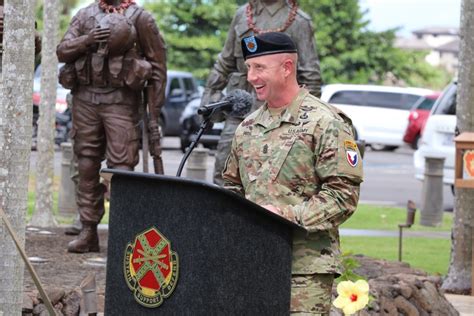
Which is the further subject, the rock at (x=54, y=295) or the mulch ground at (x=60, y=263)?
the mulch ground at (x=60, y=263)

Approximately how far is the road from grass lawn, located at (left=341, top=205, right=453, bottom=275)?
226 cm

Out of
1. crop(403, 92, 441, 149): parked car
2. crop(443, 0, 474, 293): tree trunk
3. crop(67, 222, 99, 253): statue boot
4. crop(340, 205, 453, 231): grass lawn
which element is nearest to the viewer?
crop(67, 222, 99, 253): statue boot

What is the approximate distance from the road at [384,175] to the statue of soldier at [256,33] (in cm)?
729

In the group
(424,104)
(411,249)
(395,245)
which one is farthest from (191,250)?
(424,104)

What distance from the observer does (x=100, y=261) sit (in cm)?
1019

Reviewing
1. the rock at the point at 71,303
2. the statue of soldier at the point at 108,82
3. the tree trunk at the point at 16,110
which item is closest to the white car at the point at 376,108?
the statue of soldier at the point at 108,82

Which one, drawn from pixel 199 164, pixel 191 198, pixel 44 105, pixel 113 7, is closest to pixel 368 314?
pixel 113 7

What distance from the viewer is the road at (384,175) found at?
832 inches

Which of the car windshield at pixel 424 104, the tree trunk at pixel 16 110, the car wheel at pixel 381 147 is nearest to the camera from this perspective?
the tree trunk at pixel 16 110

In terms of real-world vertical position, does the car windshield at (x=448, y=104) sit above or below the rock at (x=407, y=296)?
above

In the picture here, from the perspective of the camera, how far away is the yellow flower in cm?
546

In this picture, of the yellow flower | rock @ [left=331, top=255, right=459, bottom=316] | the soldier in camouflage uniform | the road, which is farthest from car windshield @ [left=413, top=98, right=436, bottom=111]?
Answer: the soldier in camouflage uniform

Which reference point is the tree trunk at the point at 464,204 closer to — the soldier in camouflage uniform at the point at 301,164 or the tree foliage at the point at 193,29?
the soldier in camouflage uniform at the point at 301,164

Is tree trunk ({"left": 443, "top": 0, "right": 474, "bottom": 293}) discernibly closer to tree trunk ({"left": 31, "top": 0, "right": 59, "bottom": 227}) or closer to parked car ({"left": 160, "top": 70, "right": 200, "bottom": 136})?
tree trunk ({"left": 31, "top": 0, "right": 59, "bottom": 227})
